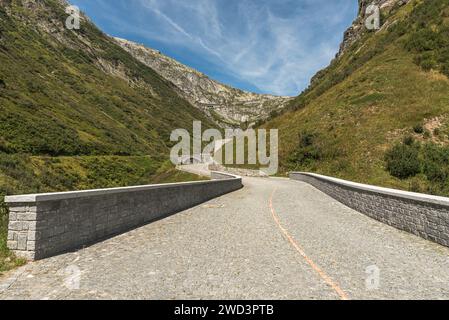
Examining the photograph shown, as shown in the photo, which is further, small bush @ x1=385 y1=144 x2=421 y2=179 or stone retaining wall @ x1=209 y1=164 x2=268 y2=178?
stone retaining wall @ x1=209 y1=164 x2=268 y2=178

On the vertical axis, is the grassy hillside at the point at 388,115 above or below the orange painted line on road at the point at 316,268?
above

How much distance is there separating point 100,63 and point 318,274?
15293 cm

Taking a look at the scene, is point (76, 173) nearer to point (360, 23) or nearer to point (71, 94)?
point (71, 94)

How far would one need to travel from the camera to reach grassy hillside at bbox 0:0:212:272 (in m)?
42.7

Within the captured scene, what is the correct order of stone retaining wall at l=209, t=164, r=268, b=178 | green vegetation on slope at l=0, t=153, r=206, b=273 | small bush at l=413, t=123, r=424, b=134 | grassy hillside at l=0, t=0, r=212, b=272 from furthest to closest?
stone retaining wall at l=209, t=164, r=268, b=178 → grassy hillside at l=0, t=0, r=212, b=272 → small bush at l=413, t=123, r=424, b=134 → green vegetation on slope at l=0, t=153, r=206, b=273

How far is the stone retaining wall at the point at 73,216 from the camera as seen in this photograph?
7.16 meters

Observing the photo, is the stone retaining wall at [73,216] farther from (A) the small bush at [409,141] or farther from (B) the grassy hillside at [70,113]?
(A) the small bush at [409,141]

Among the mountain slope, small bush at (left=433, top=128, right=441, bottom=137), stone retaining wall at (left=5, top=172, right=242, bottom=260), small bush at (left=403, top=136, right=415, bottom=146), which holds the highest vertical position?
the mountain slope

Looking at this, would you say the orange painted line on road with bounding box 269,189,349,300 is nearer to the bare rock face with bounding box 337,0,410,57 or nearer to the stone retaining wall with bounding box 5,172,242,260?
the stone retaining wall with bounding box 5,172,242,260

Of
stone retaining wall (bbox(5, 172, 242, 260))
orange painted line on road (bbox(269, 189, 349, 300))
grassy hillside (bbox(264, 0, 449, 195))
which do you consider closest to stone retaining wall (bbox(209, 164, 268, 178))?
grassy hillside (bbox(264, 0, 449, 195))

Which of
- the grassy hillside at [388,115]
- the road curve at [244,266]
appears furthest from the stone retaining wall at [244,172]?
the road curve at [244,266]

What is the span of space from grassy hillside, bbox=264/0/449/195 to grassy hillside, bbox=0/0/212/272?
19412 millimetres

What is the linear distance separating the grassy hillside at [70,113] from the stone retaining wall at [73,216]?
56cm

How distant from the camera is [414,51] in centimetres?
4903
